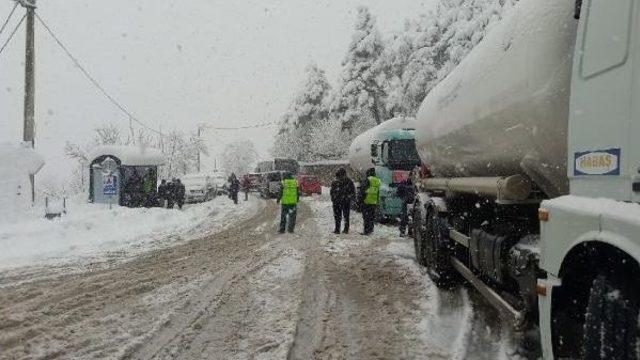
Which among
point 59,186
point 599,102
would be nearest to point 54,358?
point 599,102

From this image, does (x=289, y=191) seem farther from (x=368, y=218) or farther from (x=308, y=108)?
(x=308, y=108)

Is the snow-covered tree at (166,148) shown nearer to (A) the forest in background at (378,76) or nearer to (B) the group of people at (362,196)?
(A) the forest in background at (378,76)

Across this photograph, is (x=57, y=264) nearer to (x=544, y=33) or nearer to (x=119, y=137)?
(x=544, y=33)

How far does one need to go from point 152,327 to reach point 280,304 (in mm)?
1662

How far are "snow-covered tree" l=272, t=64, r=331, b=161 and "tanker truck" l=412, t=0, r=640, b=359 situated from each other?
163 ft

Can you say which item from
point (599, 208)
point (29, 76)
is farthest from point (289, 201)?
point (599, 208)

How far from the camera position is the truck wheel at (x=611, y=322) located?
277cm

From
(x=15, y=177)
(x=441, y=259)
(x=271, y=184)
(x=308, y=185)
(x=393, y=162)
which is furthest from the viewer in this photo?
(x=308, y=185)

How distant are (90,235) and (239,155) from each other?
13486 cm

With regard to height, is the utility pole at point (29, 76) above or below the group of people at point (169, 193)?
above

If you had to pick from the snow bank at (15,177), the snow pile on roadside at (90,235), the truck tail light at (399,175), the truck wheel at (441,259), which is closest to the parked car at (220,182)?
the snow pile on roadside at (90,235)

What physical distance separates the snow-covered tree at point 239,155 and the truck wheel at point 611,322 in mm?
142938

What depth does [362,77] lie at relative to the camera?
45812 mm

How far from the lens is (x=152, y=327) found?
5918mm
